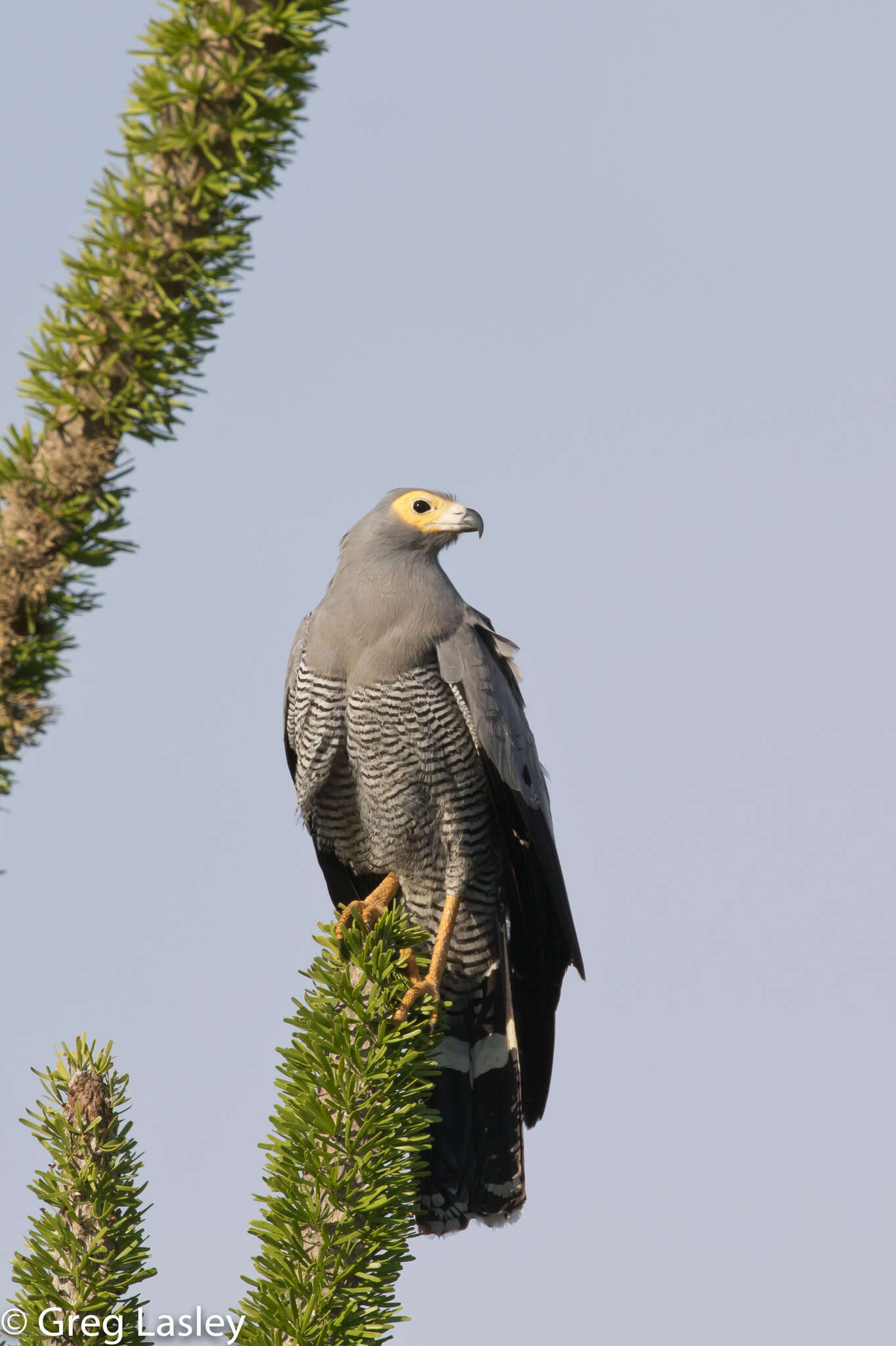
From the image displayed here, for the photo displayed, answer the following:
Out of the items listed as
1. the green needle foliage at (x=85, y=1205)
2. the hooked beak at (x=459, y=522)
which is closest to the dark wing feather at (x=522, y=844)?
the hooked beak at (x=459, y=522)

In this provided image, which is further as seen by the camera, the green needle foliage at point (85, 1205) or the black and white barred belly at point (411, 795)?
the black and white barred belly at point (411, 795)

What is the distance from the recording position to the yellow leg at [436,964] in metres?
4.67

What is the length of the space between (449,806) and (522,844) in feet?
1.84

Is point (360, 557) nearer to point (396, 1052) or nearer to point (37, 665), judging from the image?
point (396, 1052)

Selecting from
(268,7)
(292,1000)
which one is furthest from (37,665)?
(292,1000)

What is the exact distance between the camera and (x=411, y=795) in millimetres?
6785

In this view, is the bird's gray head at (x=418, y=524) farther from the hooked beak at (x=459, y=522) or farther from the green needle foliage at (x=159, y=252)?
the green needle foliage at (x=159, y=252)

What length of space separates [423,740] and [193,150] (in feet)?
16.7

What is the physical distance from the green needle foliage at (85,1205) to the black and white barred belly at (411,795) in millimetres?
3895

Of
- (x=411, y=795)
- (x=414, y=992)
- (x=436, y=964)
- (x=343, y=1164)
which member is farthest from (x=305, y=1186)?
(x=411, y=795)

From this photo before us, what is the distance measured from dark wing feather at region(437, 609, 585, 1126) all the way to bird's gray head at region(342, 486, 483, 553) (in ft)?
1.70

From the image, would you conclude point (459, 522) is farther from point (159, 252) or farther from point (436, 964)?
point (159, 252)

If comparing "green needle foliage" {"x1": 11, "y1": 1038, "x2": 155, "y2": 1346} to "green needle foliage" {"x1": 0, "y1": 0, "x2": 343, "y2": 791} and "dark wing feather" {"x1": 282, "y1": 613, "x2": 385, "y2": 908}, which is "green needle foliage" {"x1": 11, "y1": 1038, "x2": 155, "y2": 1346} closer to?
"green needle foliage" {"x1": 0, "y1": 0, "x2": 343, "y2": 791}

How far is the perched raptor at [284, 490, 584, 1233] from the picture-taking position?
668 centimetres
